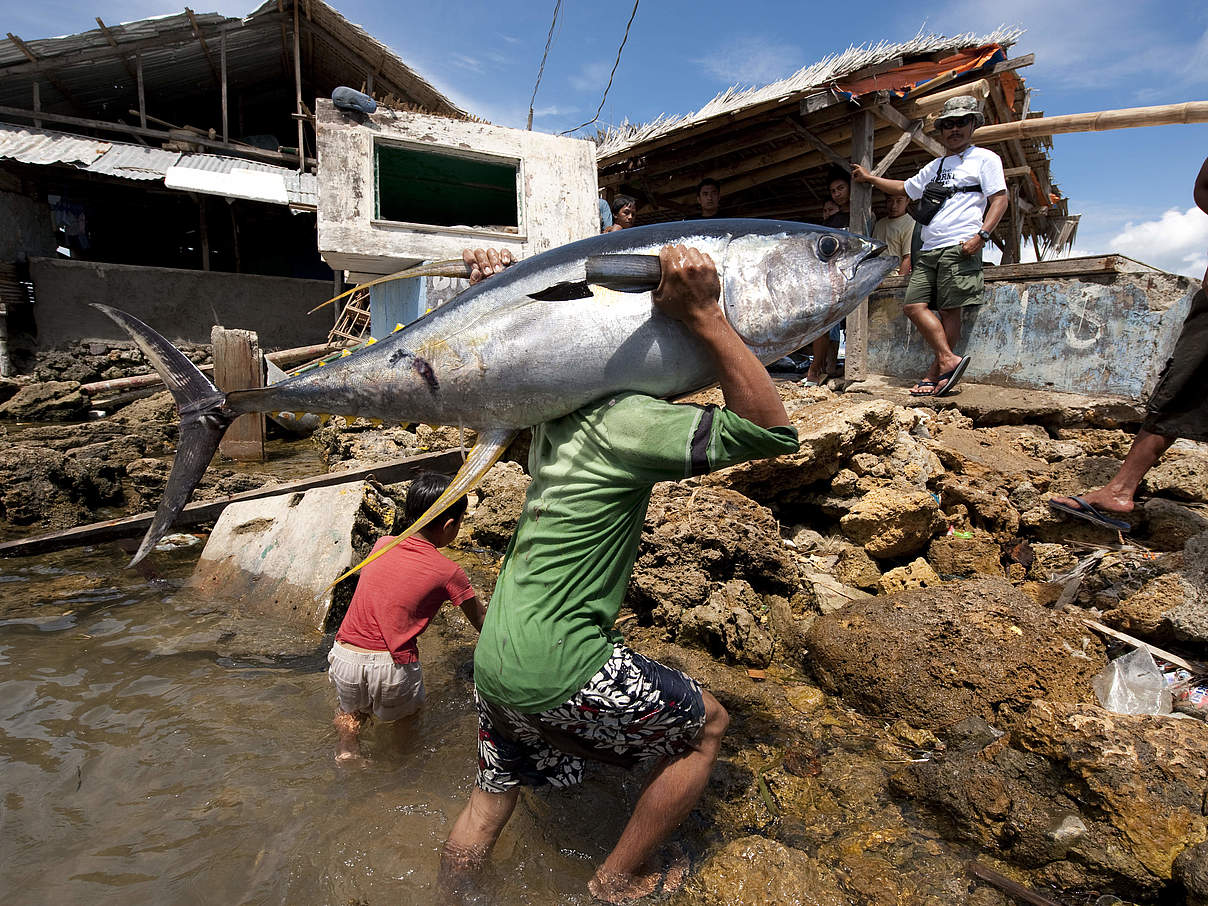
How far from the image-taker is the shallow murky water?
2.05 meters

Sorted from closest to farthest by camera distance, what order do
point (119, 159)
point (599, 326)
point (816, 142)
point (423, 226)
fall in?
point (599, 326)
point (816, 142)
point (423, 226)
point (119, 159)

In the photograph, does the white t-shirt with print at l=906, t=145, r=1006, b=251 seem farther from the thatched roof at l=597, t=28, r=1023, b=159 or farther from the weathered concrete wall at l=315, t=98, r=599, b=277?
the weathered concrete wall at l=315, t=98, r=599, b=277

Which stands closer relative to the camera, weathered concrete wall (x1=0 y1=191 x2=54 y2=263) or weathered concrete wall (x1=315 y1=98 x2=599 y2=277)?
weathered concrete wall (x1=315 y1=98 x2=599 y2=277)

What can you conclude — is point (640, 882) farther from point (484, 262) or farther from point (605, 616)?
point (484, 262)

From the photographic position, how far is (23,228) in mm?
11758

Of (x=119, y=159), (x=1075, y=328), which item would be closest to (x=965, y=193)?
(x=1075, y=328)

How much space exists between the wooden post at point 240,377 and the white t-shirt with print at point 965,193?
712 centimetres

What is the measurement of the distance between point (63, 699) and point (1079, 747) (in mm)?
4060

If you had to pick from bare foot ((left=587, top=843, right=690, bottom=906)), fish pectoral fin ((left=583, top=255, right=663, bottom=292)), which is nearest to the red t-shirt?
bare foot ((left=587, top=843, right=690, bottom=906))

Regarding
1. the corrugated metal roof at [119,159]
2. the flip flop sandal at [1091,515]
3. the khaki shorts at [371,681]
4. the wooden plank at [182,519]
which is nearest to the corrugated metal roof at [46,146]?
the corrugated metal roof at [119,159]

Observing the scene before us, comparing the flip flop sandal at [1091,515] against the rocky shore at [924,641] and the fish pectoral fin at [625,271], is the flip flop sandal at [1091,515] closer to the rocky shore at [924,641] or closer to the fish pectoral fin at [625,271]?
the rocky shore at [924,641]

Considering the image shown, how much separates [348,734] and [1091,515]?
4061 mm

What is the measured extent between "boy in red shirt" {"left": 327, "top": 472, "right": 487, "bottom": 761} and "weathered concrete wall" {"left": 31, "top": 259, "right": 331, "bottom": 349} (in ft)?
33.9

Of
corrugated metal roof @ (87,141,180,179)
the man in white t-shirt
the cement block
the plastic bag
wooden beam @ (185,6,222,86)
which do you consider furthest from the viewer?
wooden beam @ (185,6,222,86)
